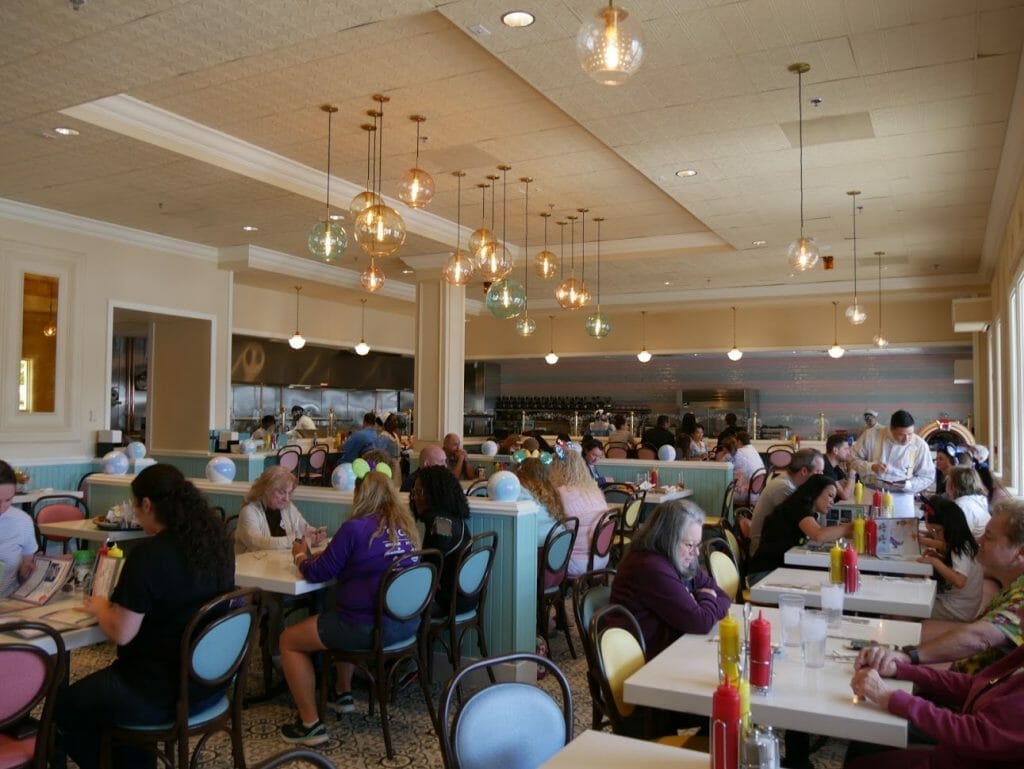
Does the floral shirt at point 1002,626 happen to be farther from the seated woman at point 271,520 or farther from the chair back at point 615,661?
the seated woman at point 271,520

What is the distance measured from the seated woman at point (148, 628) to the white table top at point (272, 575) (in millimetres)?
527

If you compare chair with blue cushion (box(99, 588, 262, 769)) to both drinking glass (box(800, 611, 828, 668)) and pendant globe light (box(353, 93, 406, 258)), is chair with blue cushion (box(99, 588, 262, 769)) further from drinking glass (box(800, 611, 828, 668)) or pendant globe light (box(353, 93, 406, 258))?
pendant globe light (box(353, 93, 406, 258))

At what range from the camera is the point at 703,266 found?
10.9 m

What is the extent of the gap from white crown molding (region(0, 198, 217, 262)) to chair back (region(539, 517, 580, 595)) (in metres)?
6.08

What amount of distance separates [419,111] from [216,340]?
5.47m

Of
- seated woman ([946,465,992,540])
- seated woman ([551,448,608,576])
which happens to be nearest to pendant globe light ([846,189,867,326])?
seated woman ([946,465,992,540])

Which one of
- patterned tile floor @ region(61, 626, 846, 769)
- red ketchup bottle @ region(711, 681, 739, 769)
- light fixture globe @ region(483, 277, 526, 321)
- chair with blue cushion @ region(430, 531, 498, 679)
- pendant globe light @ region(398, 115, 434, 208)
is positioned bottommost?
patterned tile floor @ region(61, 626, 846, 769)

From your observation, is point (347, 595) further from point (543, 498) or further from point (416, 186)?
point (416, 186)

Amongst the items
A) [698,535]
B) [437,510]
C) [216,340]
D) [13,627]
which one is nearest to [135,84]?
[437,510]

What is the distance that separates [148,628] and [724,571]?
104 inches

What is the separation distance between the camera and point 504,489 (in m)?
4.84

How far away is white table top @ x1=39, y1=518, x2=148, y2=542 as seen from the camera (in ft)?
15.8

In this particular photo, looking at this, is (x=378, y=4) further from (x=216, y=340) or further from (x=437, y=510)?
(x=216, y=340)

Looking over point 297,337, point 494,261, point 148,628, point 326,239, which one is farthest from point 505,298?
point 297,337
